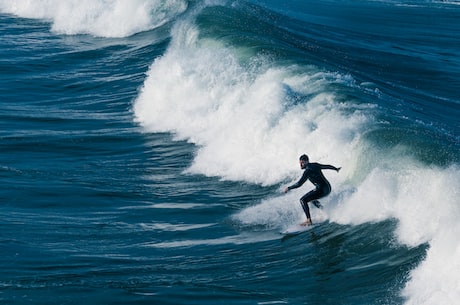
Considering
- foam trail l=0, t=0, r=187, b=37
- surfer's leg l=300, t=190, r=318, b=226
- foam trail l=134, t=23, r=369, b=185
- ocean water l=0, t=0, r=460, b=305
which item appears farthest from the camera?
foam trail l=0, t=0, r=187, b=37

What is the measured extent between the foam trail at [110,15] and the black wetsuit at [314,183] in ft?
82.6

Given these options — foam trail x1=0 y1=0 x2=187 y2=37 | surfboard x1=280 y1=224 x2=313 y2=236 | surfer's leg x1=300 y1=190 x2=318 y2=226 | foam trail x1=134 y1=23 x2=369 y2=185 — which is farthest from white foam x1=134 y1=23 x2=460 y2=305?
foam trail x1=0 y1=0 x2=187 y2=37

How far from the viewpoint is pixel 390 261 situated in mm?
16562

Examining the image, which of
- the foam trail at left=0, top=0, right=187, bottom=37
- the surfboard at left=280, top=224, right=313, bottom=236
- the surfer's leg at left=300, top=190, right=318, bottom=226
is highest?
the surfer's leg at left=300, top=190, right=318, bottom=226

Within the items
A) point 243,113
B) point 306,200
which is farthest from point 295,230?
point 243,113

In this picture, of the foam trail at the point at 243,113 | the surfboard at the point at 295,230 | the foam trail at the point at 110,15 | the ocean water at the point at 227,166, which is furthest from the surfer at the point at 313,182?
the foam trail at the point at 110,15

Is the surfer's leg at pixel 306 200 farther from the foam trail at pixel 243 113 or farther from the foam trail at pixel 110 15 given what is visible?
the foam trail at pixel 110 15

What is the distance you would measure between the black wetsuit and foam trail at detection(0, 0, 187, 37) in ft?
82.6

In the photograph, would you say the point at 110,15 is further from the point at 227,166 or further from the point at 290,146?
the point at 290,146

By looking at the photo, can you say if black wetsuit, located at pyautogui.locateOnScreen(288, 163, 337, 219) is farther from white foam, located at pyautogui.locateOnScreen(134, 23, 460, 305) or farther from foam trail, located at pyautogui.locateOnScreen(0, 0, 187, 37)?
foam trail, located at pyautogui.locateOnScreen(0, 0, 187, 37)

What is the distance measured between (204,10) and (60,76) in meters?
5.98

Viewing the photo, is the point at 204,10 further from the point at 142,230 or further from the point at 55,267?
the point at 55,267

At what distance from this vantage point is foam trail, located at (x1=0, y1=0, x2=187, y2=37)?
43938 millimetres

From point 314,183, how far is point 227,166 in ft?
16.8
